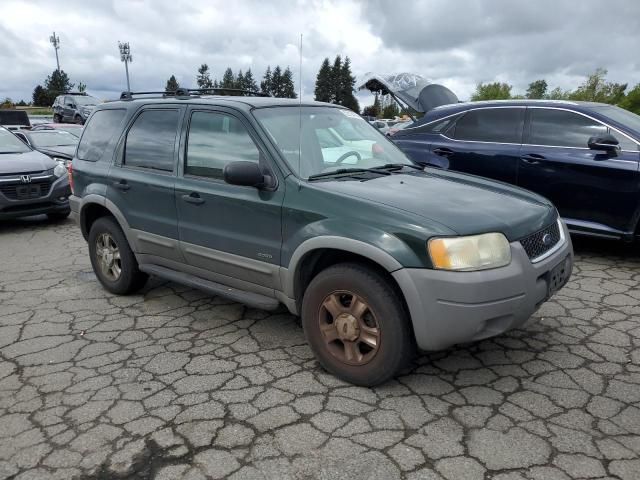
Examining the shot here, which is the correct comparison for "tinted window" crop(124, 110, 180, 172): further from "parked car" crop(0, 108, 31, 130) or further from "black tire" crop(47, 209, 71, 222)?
"parked car" crop(0, 108, 31, 130)

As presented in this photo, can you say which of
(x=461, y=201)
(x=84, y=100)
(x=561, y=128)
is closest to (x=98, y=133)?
(x=461, y=201)

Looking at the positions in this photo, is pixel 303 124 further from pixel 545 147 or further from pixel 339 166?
pixel 545 147

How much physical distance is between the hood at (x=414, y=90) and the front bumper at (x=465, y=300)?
4732 millimetres

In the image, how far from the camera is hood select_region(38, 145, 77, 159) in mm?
11312

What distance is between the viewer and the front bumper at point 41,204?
25.2ft

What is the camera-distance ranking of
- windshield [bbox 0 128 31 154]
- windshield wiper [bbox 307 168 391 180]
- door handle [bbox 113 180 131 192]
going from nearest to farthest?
windshield wiper [bbox 307 168 391 180], door handle [bbox 113 180 131 192], windshield [bbox 0 128 31 154]

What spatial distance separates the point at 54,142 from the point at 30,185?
4.89 metres

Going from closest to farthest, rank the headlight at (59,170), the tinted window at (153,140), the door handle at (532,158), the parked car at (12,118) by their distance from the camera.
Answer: the tinted window at (153,140), the door handle at (532,158), the headlight at (59,170), the parked car at (12,118)

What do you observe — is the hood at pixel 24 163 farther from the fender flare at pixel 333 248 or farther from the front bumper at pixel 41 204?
the fender flare at pixel 333 248

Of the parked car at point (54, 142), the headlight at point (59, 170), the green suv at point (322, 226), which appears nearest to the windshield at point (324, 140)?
the green suv at point (322, 226)

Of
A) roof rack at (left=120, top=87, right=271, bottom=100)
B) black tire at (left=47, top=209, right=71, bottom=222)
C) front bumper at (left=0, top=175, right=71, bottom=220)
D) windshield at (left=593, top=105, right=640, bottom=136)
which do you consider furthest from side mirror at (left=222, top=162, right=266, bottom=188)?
A: black tire at (left=47, top=209, right=71, bottom=222)

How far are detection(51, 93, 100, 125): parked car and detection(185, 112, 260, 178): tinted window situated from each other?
24.4 metres

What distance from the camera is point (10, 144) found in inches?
347

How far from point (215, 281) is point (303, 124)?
4.30 feet
